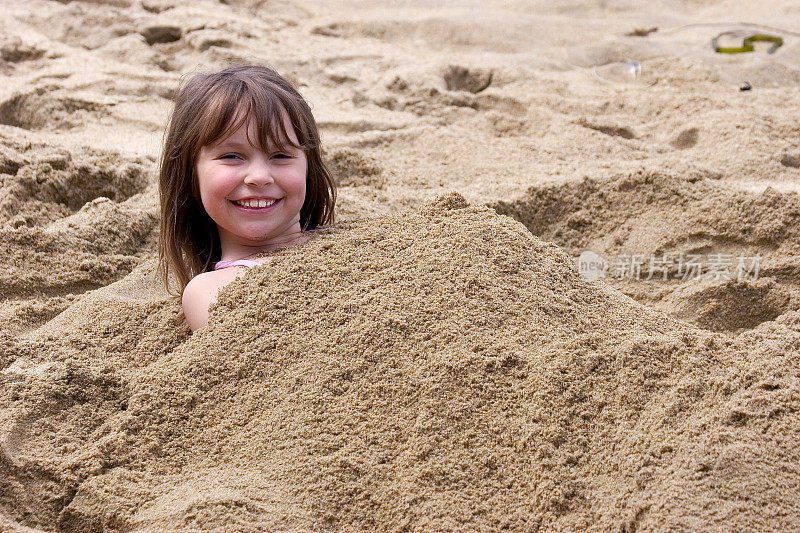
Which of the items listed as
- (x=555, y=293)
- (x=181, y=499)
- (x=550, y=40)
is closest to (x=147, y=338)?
(x=181, y=499)

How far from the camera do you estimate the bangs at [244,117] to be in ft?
6.79

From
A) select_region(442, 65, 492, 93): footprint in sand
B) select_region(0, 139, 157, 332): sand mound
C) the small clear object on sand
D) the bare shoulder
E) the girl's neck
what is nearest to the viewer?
the bare shoulder

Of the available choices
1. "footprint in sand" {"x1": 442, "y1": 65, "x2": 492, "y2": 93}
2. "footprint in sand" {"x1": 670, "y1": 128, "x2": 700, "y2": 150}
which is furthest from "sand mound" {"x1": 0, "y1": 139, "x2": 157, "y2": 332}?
"footprint in sand" {"x1": 670, "y1": 128, "x2": 700, "y2": 150}

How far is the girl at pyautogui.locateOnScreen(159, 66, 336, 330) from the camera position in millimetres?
2076

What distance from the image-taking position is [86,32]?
4.68m

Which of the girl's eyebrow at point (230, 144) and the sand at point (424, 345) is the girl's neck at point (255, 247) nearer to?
the sand at point (424, 345)

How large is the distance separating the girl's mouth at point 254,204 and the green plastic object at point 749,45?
3387 mm

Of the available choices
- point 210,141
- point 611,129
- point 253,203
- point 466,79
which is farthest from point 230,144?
point 466,79

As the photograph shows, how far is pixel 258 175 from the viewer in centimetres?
206

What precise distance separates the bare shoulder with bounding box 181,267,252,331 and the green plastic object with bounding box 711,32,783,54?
3.58 metres

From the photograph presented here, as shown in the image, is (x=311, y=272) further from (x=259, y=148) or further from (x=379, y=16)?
(x=379, y=16)

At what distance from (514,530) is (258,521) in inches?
17.1

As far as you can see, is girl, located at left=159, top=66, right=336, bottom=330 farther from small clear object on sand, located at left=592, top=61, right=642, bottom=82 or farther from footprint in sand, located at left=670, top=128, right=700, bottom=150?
small clear object on sand, located at left=592, top=61, right=642, bottom=82

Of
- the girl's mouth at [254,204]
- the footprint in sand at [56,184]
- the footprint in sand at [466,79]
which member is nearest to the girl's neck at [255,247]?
the girl's mouth at [254,204]
